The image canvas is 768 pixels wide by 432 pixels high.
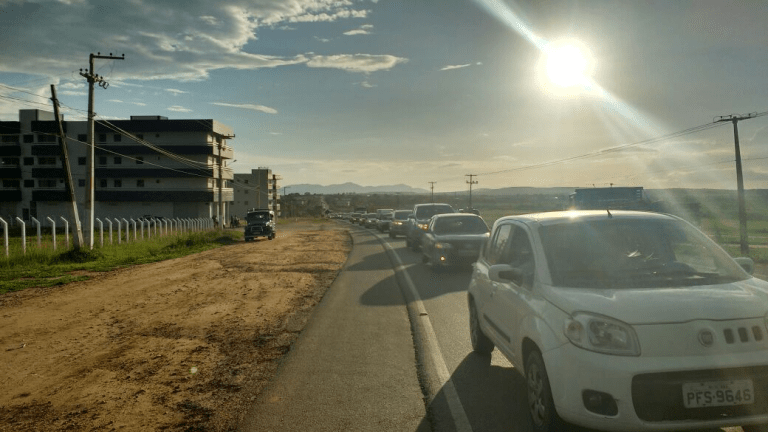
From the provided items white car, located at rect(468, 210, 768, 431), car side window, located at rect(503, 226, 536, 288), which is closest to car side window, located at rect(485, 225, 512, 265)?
car side window, located at rect(503, 226, 536, 288)

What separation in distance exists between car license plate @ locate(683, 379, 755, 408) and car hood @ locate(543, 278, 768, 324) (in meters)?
0.40

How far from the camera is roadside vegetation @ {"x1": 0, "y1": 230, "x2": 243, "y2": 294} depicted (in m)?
15.3

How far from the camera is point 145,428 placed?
14.6 feet

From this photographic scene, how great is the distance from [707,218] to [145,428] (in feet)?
244

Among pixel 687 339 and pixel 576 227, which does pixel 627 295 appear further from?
pixel 576 227

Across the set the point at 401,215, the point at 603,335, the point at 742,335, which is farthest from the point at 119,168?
the point at 742,335

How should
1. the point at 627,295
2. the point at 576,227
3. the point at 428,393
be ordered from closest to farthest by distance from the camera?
the point at 627,295
the point at 576,227
the point at 428,393

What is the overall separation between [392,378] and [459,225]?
414 inches

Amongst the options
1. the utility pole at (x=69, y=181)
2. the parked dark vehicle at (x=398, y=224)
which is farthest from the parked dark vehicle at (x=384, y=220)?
the utility pole at (x=69, y=181)

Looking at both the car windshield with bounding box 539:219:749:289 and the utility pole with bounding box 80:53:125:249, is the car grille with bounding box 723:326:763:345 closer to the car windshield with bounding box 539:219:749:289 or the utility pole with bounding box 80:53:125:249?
the car windshield with bounding box 539:219:749:289

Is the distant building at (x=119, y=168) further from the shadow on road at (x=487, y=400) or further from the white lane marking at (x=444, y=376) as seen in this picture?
the shadow on road at (x=487, y=400)

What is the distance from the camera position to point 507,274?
4.62 metres

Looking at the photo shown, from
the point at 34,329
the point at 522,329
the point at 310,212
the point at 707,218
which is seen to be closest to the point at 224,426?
the point at 522,329

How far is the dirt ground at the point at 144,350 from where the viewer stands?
15.9ft
